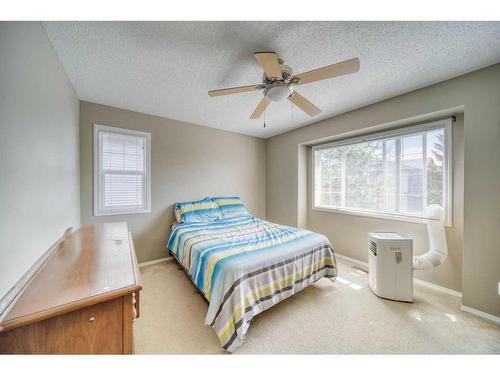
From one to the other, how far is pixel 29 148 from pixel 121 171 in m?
1.83

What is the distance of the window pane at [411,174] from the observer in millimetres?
2400

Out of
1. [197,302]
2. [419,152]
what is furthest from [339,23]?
[197,302]

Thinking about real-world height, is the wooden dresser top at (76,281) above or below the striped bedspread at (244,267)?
above

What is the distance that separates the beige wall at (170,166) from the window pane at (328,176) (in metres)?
1.50

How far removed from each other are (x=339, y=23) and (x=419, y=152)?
208cm

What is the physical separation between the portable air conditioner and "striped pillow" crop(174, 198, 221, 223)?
7.85ft

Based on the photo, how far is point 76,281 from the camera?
35.2 inches

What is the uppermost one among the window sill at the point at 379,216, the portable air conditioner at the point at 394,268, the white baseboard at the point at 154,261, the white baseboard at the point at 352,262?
the window sill at the point at 379,216

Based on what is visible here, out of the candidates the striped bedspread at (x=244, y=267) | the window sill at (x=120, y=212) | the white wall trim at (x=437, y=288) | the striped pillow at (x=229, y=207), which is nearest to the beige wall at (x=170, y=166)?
the window sill at (x=120, y=212)

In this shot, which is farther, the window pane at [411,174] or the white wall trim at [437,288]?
the window pane at [411,174]

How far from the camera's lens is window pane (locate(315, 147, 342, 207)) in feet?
11.0

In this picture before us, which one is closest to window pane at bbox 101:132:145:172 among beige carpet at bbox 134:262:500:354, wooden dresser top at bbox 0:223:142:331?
wooden dresser top at bbox 0:223:142:331

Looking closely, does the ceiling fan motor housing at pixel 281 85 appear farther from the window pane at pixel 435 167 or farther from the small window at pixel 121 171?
the small window at pixel 121 171
